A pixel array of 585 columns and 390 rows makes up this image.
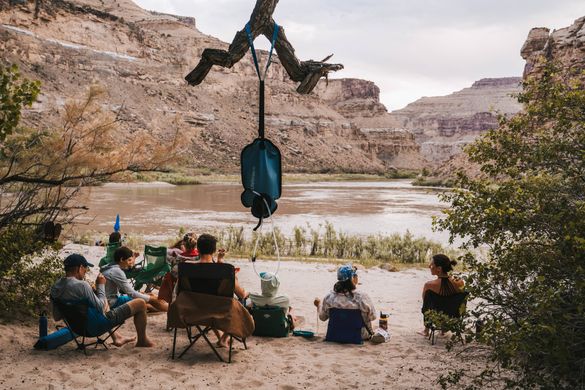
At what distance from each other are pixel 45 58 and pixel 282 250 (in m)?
72.0

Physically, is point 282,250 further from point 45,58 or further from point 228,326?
point 45,58

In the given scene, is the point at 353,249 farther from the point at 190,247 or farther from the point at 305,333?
the point at 305,333

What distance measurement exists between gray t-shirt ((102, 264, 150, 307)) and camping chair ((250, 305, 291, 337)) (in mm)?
1165

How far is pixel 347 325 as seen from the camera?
5176mm

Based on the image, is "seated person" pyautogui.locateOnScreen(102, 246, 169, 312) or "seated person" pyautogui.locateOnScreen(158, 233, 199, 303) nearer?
"seated person" pyautogui.locateOnScreen(102, 246, 169, 312)

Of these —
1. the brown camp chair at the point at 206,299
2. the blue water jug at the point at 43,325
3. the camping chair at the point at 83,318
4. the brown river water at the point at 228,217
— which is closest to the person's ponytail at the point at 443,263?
the brown camp chair at the point at 206,299

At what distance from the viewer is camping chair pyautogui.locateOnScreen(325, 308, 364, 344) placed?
516cm

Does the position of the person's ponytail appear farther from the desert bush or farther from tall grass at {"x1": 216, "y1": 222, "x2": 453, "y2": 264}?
tall grass at {"x1": 216, "y1": 222, "x2": 453, "y2": 264}

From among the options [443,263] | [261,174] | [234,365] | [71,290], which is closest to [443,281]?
[443,263]

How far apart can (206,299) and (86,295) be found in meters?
0.96

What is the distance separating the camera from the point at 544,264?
335 cm

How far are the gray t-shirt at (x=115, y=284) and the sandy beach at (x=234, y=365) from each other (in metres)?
0.50

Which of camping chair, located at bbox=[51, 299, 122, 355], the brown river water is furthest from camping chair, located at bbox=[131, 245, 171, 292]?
the brown river water

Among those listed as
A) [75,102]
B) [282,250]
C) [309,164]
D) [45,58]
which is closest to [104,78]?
[45,58]
